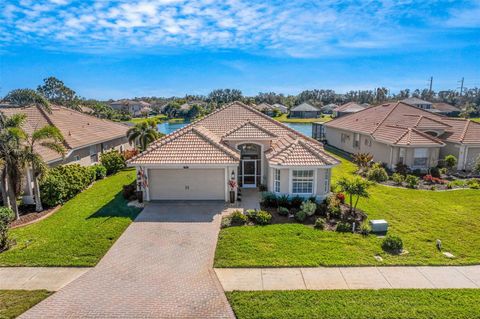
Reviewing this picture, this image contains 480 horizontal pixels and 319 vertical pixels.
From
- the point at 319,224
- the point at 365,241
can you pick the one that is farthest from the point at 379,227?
the point at 319,224

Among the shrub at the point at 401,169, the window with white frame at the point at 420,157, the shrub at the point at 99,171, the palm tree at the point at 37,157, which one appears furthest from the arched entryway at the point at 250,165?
the window with white frame at the point at 420,157

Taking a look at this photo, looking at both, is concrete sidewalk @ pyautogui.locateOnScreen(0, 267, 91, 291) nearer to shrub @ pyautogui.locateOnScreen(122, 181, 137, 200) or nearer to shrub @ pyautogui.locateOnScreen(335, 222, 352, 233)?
shrub @ pyautogui.locateOnScreen(122, 181, 137, 200)

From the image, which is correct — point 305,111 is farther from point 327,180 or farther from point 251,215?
point 251,215

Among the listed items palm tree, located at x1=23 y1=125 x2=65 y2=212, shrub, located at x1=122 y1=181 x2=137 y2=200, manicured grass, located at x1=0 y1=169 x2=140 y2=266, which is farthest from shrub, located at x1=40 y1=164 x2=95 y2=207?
shrub, located at x1=122 y1=181 x2=137 y2=200

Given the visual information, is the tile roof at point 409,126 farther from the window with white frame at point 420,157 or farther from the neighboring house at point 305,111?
the neighboring house at point 305,111

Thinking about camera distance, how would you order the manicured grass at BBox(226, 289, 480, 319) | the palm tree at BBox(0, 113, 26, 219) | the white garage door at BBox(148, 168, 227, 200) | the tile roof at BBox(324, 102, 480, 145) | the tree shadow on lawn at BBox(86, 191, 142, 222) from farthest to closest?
the tile roof at BBox(324, 102, 480, 145) < the white garage door at BBox(148, 168, 227, 200) < the tree shadow on lawn at BBox(86, 191, 142, 222) < the palm tree at BBox(0, 113, 26, 219) < the manicured grass at BBox(226, 289, 480, 319)
